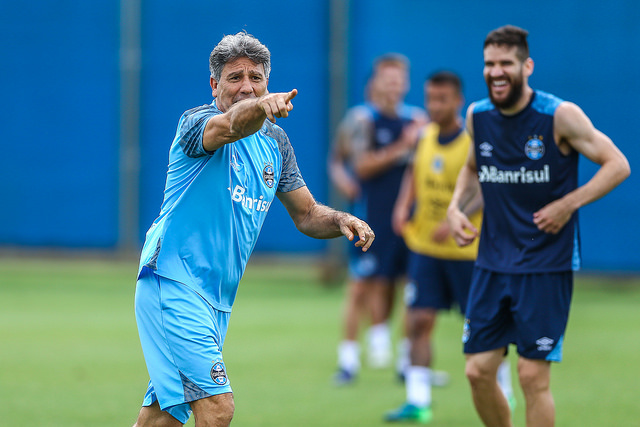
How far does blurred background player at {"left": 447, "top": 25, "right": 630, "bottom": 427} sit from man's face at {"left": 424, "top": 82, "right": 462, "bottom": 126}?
2.09 metres

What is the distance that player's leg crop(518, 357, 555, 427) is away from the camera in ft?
19.1

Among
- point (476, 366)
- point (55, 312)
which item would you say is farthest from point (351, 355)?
point (55, 312)

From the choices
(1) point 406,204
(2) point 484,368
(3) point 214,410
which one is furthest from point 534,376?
(1) point 406,204

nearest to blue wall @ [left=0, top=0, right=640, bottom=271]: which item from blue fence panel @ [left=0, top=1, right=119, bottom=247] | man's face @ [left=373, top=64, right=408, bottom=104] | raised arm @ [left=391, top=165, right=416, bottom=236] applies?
blue fence panel @ [left=0, top=1, right=119, bottom=247]

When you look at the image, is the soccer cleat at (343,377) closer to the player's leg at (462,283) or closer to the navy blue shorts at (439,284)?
the navy blue shorts at (439,284)

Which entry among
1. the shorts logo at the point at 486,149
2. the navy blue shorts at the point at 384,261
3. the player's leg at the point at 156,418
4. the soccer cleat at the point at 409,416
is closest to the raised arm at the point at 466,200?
the shorts logo at the point at 486,149

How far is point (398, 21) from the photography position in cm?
1708

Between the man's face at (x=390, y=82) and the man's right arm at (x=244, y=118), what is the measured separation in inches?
230

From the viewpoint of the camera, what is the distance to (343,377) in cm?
921

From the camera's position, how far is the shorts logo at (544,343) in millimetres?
5891

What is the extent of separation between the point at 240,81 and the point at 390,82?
5.66 m

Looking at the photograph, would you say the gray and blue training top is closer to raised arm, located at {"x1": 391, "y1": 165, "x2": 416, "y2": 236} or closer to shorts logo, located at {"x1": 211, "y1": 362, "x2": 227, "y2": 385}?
shorts logo, located at {"x1": 211, "y1": 362, "x2": 227, "y2": 385}

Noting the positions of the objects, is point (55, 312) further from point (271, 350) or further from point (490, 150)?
point (490, 150)

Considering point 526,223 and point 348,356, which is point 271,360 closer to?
point 348,356
